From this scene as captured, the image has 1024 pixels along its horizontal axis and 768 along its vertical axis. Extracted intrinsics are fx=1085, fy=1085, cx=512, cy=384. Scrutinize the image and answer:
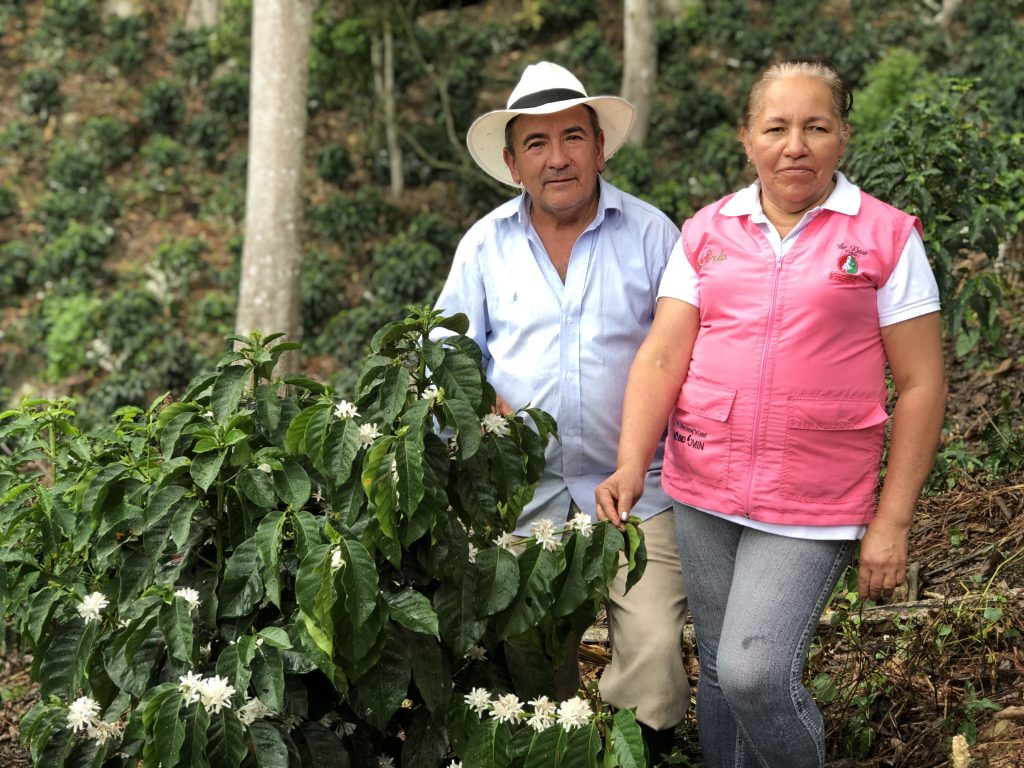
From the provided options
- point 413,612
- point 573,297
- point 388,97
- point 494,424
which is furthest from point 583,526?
point 388,97

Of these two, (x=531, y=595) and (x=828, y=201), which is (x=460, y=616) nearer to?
(x=531, y=595)

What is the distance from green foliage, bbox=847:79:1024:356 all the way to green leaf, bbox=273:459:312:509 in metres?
2.96

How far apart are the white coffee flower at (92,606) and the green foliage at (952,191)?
3.35 metres

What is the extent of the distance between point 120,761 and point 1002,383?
171 inches

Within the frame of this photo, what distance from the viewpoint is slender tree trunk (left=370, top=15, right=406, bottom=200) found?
10.7m

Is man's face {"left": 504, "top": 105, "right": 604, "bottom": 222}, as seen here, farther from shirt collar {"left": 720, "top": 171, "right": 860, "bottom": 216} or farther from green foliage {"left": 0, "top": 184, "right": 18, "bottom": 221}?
green foliage {"left": 0, "top": 184, "right": 18, "bottom": 221}

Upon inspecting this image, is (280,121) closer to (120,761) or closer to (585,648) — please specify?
(585,648)

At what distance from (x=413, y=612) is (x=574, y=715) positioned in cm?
40

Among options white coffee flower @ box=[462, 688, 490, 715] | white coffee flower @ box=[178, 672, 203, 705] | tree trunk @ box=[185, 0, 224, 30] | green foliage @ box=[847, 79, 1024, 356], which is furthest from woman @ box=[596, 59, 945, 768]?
tree trunk @ box=[185, 0, 224, 30]

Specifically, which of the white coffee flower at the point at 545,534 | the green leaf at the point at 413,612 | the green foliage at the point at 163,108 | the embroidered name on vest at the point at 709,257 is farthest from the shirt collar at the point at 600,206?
the green foliage at the point at 163,108

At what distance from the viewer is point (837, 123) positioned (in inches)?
98.0

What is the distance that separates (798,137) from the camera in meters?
2.46

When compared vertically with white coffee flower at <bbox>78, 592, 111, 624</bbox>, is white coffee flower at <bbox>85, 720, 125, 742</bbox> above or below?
below

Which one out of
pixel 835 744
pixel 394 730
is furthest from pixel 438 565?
pixel 835 744
